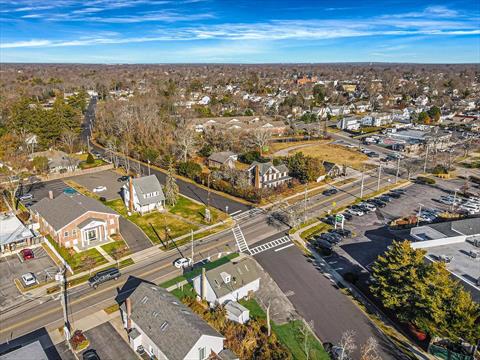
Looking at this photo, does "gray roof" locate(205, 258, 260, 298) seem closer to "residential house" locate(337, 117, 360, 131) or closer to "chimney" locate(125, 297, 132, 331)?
"chimney" locate(125, 297, 132, 331)

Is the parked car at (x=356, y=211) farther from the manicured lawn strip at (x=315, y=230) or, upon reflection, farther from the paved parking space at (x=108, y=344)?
the paved parking space at (x=108, y=344)

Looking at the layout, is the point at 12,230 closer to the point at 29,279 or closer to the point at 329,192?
the point at 29,279

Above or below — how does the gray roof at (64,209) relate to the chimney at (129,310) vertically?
above

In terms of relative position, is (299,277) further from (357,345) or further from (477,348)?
(477,348)

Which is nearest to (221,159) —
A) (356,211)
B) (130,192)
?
(130,192)

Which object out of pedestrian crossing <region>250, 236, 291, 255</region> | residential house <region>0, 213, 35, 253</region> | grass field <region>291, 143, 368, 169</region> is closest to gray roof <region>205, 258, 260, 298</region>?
pedestrian crossing <region>250, 236, 291, 255</region>

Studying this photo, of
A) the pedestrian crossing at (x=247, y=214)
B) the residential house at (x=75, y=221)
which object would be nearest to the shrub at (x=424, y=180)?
the pedestrian crossing at (x=247, y=214)
